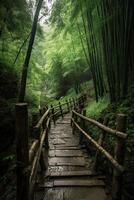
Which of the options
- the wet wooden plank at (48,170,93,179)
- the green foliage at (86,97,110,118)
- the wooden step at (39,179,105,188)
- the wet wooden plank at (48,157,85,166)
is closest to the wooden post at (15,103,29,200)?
the wooden step at (39,179,105,188)

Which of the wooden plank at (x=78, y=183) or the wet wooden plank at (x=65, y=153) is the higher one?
the wet wooden plank at (x=65, y=153)

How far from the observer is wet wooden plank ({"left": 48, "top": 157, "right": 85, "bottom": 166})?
399 cm

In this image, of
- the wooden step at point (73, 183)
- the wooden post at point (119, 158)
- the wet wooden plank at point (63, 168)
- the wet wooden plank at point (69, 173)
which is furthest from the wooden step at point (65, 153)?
the wooden post at point (119, 158)

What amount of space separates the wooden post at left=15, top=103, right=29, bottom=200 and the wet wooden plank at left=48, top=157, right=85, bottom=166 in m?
2.14

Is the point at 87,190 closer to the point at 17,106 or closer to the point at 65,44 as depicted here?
the point at 17,106

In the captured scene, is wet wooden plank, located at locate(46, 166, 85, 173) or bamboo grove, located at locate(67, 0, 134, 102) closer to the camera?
wet wooden plank, located at locate(46, 166, 85, 173)

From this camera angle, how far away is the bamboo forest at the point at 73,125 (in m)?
2.58

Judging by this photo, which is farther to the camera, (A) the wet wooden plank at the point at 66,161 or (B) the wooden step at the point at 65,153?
(B) the wooden step at the point at 65,153

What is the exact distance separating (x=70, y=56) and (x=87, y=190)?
14607 millimetres

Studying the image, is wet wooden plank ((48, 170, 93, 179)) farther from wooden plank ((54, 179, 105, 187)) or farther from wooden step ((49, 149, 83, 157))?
wooden step ((49, 149, 83, 157))

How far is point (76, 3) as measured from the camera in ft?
23.5

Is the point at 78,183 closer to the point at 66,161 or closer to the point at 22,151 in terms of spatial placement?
the point at 66,161

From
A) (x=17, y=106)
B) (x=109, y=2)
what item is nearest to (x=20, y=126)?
(x=17, y=106)

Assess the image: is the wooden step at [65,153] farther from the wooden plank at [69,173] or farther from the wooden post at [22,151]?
the wooden post at [22,151]
